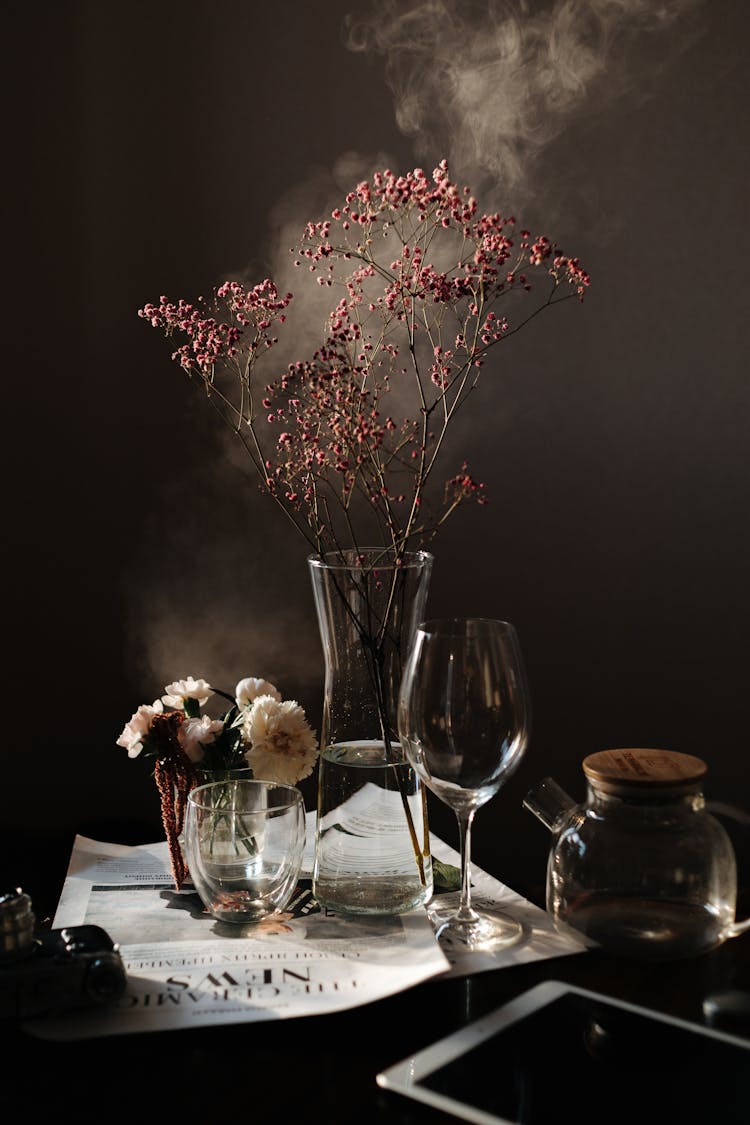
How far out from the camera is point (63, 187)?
1.88 m

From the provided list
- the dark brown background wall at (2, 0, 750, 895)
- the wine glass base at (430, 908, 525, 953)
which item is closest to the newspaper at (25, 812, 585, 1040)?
the wine glass base at (430, 908, 525, 953)

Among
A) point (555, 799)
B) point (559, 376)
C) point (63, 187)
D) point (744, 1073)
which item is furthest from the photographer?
point (559, 376)

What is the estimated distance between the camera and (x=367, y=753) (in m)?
1.03

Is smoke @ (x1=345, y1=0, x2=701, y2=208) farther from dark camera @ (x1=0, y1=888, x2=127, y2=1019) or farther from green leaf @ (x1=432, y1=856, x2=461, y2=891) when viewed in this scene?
dark camera @ (x1=0, y1=888, x2=127, y2=1019)

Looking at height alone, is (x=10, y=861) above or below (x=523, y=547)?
below

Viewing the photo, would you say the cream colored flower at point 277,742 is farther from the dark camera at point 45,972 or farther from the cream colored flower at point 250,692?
the dark camera at point 45,972

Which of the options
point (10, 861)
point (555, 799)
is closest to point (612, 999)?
point (555, 799)

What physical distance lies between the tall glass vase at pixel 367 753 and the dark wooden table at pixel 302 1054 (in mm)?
162

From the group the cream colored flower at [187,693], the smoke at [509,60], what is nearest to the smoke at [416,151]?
→ the smoke at [509,60]

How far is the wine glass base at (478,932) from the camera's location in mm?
919

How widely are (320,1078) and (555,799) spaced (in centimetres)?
36

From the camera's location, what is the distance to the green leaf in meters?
1.08

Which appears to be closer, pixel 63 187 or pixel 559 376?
pixel 63 187

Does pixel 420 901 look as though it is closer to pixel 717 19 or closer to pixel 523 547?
pixel 523 547
